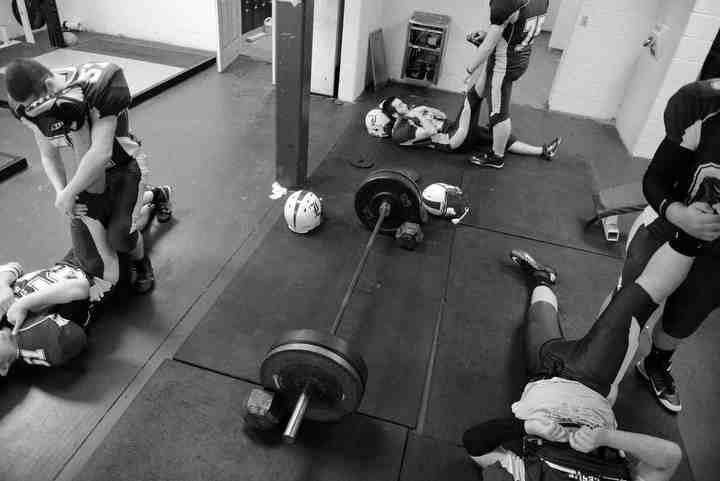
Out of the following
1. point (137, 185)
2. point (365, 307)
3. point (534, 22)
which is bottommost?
point (365, 307)

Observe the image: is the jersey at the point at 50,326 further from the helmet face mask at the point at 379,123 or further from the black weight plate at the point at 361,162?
the helmet face mask at the point at 379,123

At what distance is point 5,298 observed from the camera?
6.20 feet

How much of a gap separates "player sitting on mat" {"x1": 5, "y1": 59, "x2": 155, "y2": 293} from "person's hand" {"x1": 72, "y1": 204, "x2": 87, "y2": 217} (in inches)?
0.9

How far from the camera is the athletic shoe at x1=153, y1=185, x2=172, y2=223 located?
286cm

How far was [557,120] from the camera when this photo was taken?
4914 mm

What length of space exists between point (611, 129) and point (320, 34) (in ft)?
10.0

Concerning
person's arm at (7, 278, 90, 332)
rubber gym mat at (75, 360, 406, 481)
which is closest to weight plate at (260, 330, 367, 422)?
rubber gym mat at (75, 360, 406, 481)

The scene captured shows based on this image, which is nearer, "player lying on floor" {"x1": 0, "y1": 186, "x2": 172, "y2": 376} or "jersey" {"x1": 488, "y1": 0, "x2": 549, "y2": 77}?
"player lying on floor" {"x1": 0, "y1": 186, "x2": 172, "y2": 376}

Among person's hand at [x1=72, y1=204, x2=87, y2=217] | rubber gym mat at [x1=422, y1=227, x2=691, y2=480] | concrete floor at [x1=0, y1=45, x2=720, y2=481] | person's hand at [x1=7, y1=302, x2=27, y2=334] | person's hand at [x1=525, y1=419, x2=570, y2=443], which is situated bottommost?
concrete floor at [x1=0, y1=45, x2=720, y2=481]

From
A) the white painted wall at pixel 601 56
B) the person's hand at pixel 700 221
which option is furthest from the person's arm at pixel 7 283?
the white painted wall at pixel 601 56

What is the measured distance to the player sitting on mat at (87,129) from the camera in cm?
168

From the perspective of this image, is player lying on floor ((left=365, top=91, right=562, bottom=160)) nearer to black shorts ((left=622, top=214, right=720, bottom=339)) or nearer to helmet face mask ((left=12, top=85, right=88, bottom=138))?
black shorts ((left=622, top=214, right=720, bottom=339))

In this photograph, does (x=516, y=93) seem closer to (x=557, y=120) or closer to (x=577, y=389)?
(x=557, y=120)

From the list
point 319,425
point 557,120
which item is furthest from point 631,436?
point 557,120
